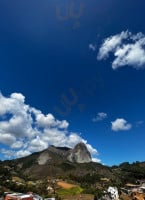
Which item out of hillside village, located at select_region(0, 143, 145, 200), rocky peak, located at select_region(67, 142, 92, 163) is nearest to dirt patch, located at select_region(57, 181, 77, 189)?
hillside village, located at select_region(0, 143, 145, 200)

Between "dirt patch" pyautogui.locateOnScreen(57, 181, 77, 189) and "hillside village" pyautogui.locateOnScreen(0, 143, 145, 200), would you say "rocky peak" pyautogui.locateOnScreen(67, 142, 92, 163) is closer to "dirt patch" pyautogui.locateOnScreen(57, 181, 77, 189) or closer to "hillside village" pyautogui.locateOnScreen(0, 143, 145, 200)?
"hillside village" pyautogui.locateOnScreen(0, 143, 145, 200)

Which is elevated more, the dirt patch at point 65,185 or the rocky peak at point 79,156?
the rocky peak at point 79,156

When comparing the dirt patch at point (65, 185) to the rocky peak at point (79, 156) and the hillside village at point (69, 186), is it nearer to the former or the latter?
the hillside village at point (69, 186)

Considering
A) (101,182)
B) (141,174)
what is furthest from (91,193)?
(141,174)

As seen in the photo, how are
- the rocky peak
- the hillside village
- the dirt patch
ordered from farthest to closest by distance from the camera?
the rocky peak, the dirt patch, the hillside village

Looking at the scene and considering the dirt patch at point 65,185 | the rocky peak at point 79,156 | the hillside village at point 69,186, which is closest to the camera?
the hillside village at point 69,186

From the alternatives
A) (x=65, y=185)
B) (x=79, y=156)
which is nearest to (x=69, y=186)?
(x=65, y=185)

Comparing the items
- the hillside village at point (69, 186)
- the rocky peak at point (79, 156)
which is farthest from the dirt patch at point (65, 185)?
the rocky peak at point (79, 156)

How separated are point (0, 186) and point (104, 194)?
29.2 m

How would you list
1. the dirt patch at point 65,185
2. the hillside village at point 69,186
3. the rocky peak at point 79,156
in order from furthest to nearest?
the rocky peak at point 79,156 → the dirt patch at point 65,185 → the hillside village at point 69,186

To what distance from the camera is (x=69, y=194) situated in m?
81.2

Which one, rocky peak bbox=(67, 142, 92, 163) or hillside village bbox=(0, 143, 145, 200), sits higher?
rocky peak bbox=(67, 142, 92, 163)

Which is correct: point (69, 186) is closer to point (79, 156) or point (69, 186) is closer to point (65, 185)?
point (65, 185)

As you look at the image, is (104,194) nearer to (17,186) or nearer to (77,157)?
(17,186)
